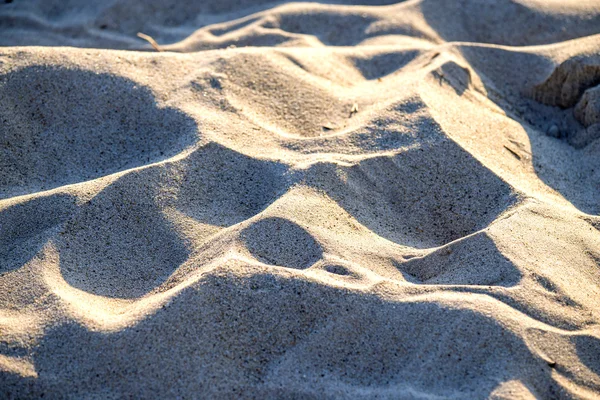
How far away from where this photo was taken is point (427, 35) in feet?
10.6

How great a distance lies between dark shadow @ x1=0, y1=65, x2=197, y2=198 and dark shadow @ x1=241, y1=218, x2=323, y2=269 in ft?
1.66

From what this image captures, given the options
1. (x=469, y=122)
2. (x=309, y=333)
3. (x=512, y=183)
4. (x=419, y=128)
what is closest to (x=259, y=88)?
(x=419, y=128)

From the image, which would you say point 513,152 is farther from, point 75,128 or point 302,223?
point 75,128

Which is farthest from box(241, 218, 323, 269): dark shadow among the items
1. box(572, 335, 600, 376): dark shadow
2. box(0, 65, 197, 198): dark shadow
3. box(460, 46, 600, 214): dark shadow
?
box(460, 46, 600, 214): dark shadow

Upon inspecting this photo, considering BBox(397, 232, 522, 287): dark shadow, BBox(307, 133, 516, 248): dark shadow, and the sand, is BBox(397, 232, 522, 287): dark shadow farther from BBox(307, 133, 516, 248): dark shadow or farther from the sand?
BBox(307, 133, 516, 248): dark shadow

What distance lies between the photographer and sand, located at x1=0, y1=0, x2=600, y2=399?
1.55 metres

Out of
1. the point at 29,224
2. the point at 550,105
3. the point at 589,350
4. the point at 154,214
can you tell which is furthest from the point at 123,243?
the point at 550,105

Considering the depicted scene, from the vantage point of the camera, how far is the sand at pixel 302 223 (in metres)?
1.55

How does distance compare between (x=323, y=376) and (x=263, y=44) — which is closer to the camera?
(x=323, y=376)

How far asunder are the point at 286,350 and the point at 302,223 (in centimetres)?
42

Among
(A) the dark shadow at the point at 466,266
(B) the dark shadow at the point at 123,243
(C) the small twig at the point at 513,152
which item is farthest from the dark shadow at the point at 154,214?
(C) the small twig at the point at 513,152

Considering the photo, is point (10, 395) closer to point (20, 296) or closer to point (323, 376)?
point (20, 296)

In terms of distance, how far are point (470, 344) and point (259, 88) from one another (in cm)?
134

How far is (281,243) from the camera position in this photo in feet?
5.98
